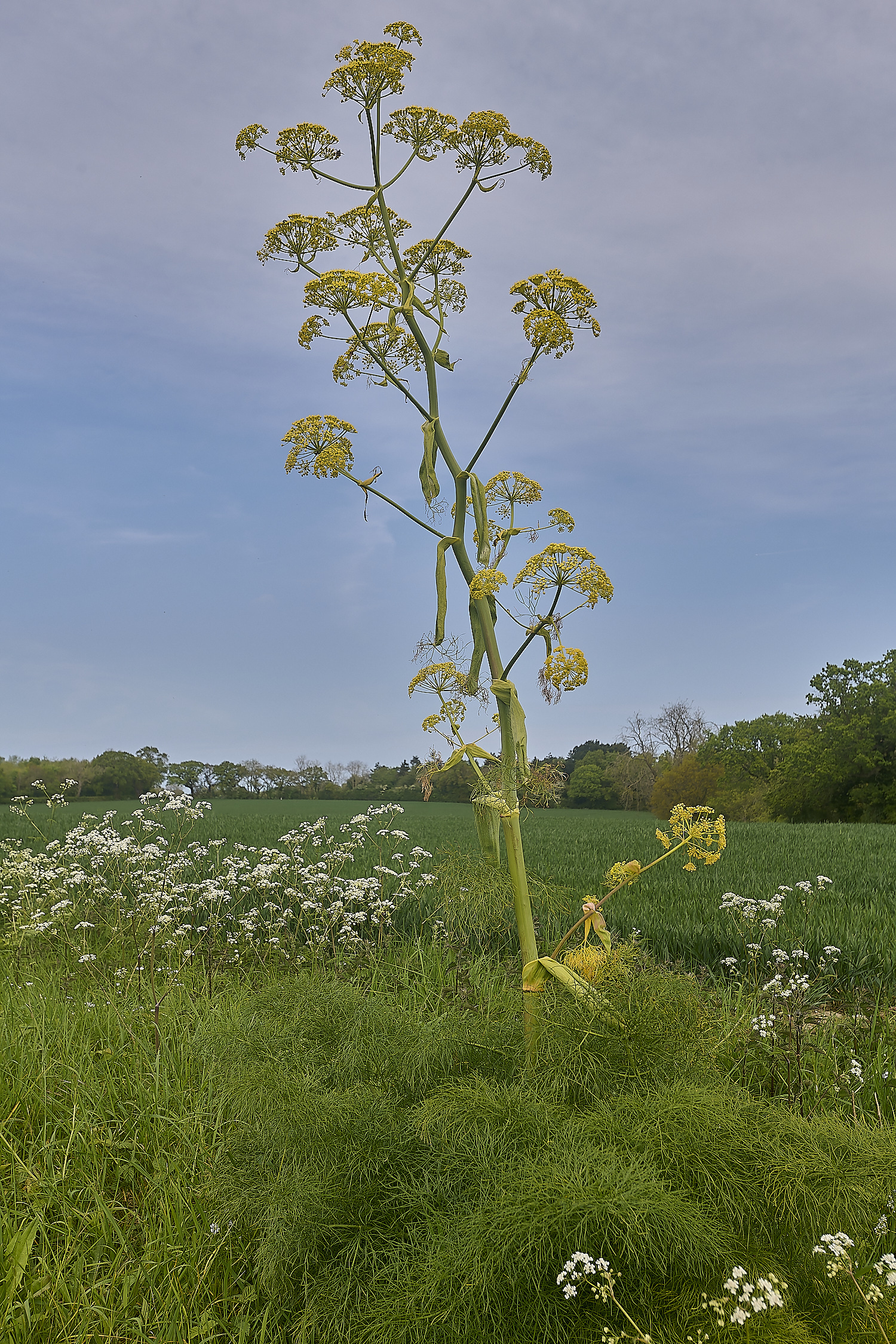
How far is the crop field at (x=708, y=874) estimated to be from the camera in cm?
648

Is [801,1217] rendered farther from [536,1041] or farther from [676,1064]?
[536,1041]

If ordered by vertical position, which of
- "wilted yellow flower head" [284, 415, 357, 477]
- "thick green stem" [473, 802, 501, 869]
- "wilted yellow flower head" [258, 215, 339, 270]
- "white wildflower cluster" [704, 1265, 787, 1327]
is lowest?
"white wildflower cluster" [704, 1265, 787, 1327]

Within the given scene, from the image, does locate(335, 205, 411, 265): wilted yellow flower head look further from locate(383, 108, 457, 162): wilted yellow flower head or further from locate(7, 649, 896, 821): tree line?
locate(7, 649, 896, 821): tree line

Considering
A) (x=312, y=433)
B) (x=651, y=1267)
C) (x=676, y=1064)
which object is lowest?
(x=651, y=1267)

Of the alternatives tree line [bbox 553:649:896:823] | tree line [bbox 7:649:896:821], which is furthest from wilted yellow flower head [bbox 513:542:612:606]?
tree line [bbox 553:649:896:823]

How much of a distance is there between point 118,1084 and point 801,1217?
3.48 m

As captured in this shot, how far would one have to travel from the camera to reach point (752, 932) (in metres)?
6.61

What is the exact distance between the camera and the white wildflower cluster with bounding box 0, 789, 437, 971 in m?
6.47

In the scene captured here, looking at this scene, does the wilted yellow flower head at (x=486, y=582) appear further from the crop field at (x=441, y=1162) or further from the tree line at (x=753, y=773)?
the tree line at (x=753, y=773)

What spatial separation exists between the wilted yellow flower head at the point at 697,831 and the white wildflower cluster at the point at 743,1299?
3.89ft

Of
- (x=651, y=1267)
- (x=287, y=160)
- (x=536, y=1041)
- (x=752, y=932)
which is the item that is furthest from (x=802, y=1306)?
(x=287, y=160)

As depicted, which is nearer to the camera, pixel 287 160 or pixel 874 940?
pixel 287 160

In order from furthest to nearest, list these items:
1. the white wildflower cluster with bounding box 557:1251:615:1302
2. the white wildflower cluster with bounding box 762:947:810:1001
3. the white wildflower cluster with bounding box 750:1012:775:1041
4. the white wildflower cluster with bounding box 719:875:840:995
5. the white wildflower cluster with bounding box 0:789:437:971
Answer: the white wildflower cluster with bounding box 0:789:437:971 → the white wildflower cluster with bounding box 719:875:840:995 → the white wildflower cluster with bounding box 762:947:810:1001 → the white wildflower cluster with bounding box 750:1012:775:1041 → the white wildflower cluster with bounding box 557:1251:615:1302

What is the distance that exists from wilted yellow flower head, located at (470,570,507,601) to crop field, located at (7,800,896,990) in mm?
1414
